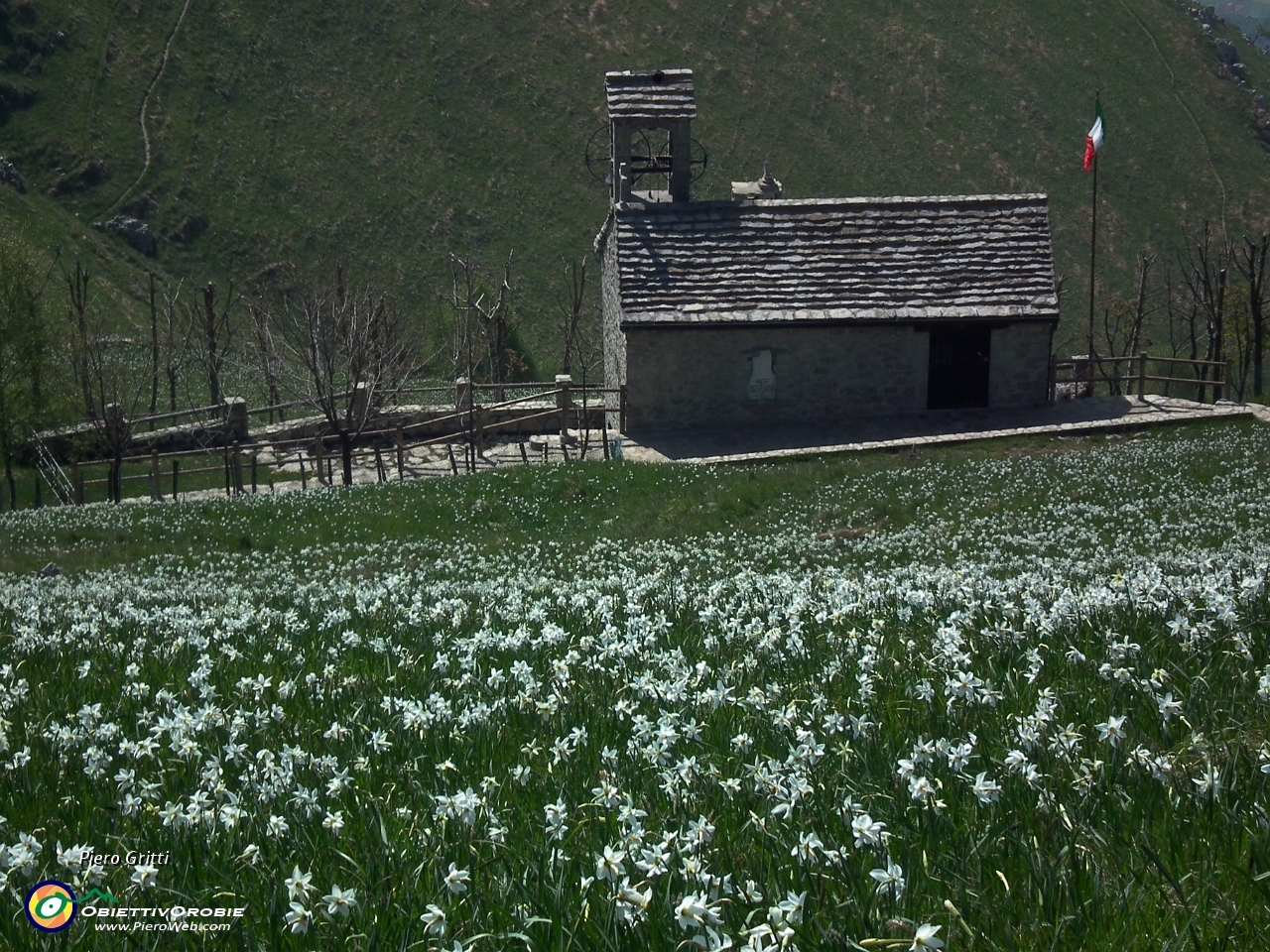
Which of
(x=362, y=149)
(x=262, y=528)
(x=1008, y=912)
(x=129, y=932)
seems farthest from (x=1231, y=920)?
(x=362, y=149)

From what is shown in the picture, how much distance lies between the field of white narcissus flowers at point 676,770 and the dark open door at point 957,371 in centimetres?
2197

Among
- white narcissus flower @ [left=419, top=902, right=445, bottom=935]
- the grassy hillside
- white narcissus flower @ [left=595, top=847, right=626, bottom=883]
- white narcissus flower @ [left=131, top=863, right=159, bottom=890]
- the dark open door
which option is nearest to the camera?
white narcissus flower @ [left=419, top=902, right=445, bottom=935]

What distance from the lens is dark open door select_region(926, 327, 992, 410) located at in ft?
100

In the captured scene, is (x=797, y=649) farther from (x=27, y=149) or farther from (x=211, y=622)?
(x=27, y=149)

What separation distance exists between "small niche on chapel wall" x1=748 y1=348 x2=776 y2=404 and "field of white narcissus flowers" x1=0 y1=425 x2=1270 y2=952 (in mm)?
20760

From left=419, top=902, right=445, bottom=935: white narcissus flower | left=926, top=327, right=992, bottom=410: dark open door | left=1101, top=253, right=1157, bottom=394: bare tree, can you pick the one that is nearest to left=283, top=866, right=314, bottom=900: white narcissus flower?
left=419, top=902, right=445, bottom=935: white narcissus flower

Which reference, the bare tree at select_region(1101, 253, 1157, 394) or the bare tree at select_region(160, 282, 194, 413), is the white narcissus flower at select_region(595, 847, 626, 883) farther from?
the bare tree at select_region(160, 282, 194, 413)

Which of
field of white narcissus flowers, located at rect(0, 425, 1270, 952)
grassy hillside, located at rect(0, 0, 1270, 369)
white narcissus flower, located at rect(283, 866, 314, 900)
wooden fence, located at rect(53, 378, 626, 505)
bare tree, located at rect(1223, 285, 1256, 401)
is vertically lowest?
wooden fence, located at rect(53, 378, 626, 505)

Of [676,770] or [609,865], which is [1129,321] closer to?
[676,770]

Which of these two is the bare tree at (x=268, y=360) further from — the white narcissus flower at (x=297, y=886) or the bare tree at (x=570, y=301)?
the white narcissus flower at (x=297, y=886)

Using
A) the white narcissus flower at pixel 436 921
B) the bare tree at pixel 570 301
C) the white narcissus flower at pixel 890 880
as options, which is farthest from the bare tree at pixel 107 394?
the white narcissus flower at pixel 890 880

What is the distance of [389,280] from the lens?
208ft

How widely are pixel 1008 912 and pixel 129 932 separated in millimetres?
2596

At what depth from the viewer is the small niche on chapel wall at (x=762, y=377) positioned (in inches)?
1171
